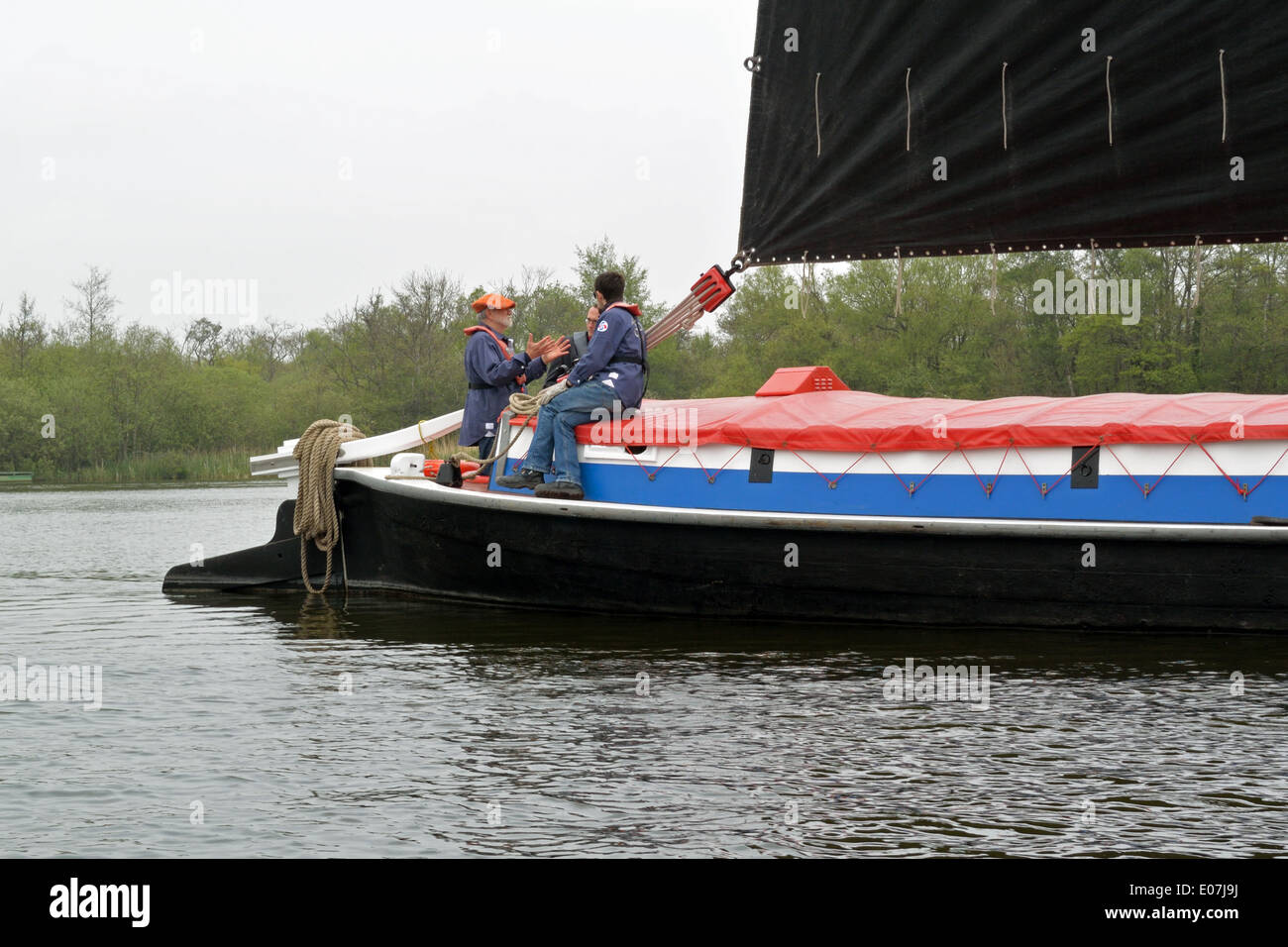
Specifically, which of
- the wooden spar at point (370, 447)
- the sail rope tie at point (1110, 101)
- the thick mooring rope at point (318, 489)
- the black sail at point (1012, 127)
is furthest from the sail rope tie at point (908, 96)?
the thick mooring rope at point (318, 489)

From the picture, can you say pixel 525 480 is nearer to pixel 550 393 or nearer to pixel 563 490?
pixel 563 490

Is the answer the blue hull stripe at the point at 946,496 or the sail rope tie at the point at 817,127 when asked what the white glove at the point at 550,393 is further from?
the sail rope tie at the point at 817,127

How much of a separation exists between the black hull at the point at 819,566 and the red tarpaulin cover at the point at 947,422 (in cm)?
50

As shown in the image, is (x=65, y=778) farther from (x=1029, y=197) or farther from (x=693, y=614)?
(x=1029, y=197)

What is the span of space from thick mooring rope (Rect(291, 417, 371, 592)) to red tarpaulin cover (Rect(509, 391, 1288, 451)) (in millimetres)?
1836

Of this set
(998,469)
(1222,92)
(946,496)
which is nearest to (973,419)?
(998,469)

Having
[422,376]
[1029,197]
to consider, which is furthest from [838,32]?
[422,376]

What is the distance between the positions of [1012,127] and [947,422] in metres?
1.59

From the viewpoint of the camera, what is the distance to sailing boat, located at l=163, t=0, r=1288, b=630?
7.34 metres

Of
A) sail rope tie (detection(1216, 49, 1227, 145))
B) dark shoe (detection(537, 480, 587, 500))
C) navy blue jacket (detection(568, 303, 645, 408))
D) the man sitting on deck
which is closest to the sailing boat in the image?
sail rope tie (detection(1216, 49, 1227, 145))

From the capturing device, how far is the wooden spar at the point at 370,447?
31.9ft

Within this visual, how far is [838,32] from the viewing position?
7996 millimetres

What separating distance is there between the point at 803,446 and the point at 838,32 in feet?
7.47

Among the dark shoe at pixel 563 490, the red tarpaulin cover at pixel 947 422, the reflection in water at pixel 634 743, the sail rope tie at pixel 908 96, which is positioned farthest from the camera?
the dark shoe at pixel 563 490
